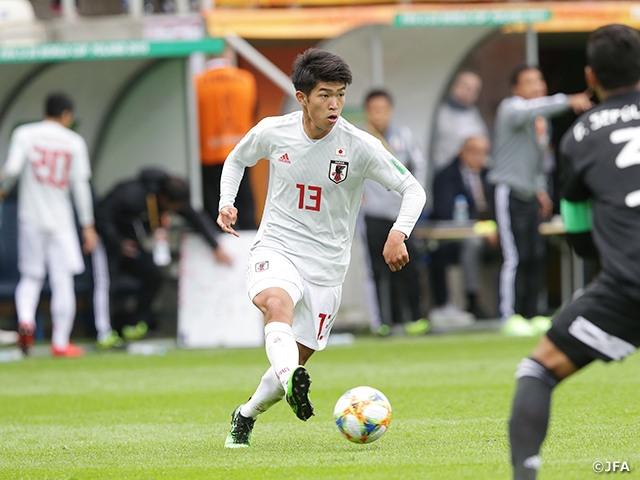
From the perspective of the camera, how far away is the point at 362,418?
19.2ft

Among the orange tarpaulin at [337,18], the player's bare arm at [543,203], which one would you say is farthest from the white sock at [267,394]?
the orange tarpaulin at [337,18]

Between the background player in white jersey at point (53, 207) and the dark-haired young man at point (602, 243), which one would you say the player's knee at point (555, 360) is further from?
the background player in white jersey at point (53, 207)

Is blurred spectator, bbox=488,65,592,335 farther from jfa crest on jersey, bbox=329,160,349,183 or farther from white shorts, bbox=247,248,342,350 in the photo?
white shorts, bbox=247,248,342,350

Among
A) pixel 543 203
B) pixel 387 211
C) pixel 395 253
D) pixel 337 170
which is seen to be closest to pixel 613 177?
pixel 395 253

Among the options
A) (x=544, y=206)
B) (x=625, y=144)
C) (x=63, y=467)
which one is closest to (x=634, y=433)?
(x=625, y=144)

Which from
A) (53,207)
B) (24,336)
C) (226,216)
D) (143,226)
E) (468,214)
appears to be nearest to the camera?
(226,216)

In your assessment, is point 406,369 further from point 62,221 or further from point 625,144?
point 625,144

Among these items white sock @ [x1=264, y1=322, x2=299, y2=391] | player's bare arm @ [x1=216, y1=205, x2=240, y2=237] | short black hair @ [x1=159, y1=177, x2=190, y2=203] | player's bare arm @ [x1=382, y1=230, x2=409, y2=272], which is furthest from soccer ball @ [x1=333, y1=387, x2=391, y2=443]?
short black hair @ [x1=159, y1=177, x2=190, y2=203]

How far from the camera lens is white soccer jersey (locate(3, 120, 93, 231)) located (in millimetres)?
12516

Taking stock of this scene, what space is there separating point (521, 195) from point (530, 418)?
29.4 feet

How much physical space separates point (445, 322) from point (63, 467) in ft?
30.7

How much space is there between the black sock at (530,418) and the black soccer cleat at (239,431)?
7.34 feet

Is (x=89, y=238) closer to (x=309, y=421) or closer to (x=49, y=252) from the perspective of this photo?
(x=49, y=252)

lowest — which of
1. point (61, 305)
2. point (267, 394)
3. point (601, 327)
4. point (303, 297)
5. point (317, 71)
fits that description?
point (61, 305)
